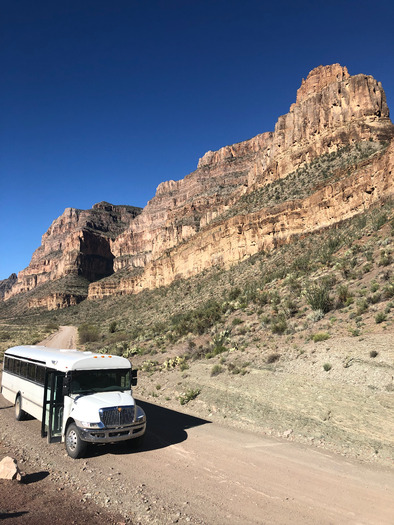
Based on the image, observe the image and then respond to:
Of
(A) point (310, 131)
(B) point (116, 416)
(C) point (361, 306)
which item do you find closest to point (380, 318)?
(C) point (361, 306)

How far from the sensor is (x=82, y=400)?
25.4ft

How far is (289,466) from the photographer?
285 inches

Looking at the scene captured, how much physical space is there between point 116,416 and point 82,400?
39.7 inches

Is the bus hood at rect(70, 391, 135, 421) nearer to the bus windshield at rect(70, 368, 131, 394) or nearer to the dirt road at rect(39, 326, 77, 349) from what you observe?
the bus windshield at rect(70, 368, 131, 394)

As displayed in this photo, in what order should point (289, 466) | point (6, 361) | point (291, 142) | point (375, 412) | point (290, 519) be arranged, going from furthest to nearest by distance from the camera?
point (291, 142) < point (6, 361) < point (375, 412) < point (289, 466) < point (290, 519)

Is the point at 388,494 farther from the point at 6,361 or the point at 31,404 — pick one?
the point at 6,361

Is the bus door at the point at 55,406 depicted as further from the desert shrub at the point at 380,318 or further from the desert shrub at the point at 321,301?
the desert shrub at the point at 321,301

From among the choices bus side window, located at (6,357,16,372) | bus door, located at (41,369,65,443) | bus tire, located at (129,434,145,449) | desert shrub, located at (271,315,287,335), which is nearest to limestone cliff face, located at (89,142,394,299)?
desert shrub, located at (271,315,287,335)

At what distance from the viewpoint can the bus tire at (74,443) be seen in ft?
23.7

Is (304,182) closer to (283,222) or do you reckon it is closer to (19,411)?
(283,222)

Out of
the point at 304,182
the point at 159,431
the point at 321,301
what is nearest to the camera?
the point at 159,431

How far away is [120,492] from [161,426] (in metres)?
4.61

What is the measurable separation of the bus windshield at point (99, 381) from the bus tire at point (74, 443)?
888 millimetres

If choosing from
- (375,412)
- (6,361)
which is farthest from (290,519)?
(6,361)
